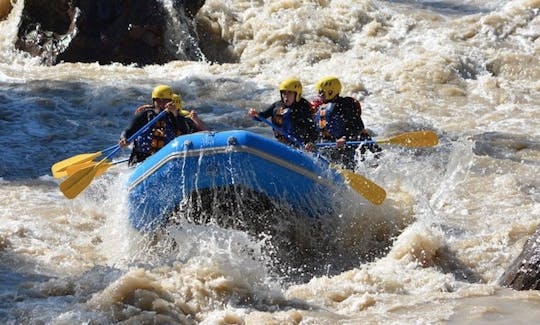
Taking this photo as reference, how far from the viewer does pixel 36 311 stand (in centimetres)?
531

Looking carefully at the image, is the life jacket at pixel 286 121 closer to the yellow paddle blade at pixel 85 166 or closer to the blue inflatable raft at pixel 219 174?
the blue inflatable raft at pixel 219 174

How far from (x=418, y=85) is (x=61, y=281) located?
7.28 meters

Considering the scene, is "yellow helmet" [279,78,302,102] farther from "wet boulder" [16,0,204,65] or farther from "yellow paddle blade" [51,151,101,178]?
"wet boulder" [16,0,204,65]

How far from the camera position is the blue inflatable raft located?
6.52 m

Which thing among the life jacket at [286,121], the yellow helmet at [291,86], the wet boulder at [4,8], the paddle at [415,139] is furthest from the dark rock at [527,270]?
the wet boulder at [4,8]

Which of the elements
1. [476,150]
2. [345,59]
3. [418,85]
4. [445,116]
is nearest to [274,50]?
[345,59]

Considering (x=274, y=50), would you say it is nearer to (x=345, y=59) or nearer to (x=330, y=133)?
(x=345, y=59)

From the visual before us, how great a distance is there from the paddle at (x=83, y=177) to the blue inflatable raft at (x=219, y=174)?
591 mm

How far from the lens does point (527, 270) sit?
5730 mm

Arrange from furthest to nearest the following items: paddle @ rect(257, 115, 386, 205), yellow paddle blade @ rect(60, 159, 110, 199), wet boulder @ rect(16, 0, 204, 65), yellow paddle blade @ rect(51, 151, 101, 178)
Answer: wet boulder @ rect(16, 0, 204, 65) → yellow paddle blade @ rect(51, 151, 101, 178) → yellow paddle blade @ rect(60, 159, 110, 199) → paddle @ rect(257, 115, 386, 205)

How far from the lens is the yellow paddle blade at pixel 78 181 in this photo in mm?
7242

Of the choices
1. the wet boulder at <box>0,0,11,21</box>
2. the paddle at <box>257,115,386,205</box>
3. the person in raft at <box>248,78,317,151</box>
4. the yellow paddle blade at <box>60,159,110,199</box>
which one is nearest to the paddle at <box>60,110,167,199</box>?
the yellow paddle blade at <box>60,159,110,199</box>

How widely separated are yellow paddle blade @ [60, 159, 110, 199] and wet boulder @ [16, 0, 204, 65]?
6.61 m

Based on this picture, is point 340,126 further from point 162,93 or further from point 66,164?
point 66,164
